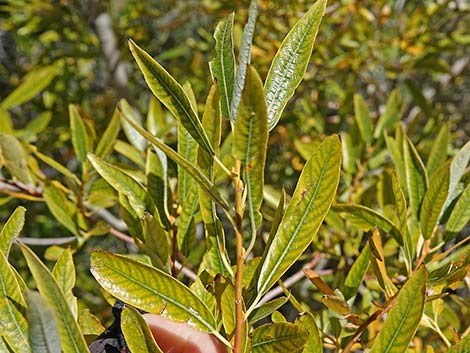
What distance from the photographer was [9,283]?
486mm

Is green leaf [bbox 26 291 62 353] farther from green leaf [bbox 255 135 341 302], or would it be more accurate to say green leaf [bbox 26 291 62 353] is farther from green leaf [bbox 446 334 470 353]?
green leaf [bbox 446 334 470 353]

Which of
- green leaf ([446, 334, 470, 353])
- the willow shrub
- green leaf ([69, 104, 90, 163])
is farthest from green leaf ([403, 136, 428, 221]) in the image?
green leaf ([69, 104, 90, 163])

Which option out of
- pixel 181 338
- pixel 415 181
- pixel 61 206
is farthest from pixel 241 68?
pixel 61 206

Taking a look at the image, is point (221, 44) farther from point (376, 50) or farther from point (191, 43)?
point (191, 43)

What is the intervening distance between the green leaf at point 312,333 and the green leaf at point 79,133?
59cm

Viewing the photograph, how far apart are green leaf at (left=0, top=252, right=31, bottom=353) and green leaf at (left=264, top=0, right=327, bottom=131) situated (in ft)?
0.79

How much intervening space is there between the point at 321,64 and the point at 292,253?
1151 millimetres

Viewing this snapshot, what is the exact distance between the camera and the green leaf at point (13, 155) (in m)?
0.93

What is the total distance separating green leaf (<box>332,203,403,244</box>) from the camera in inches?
28.2

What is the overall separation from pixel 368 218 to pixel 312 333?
215mm

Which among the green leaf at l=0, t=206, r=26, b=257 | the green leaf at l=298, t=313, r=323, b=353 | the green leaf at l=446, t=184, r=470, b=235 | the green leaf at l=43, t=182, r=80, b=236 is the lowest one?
the green leaf at l=43, t=182, r=80, b=236

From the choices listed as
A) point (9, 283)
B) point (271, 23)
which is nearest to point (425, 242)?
point (9, 283)

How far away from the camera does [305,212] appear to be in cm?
52

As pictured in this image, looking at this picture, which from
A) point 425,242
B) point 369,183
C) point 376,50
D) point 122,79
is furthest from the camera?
point 122,79
